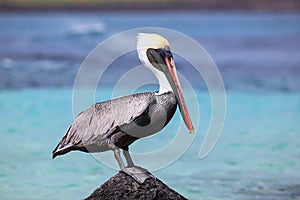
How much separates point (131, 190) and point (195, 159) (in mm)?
4355

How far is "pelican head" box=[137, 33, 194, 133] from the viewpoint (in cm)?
671

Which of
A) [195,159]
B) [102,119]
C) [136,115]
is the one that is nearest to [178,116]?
[195,159]

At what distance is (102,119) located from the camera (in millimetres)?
6797

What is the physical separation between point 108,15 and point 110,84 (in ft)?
65.2

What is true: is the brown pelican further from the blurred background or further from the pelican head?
the blurred background

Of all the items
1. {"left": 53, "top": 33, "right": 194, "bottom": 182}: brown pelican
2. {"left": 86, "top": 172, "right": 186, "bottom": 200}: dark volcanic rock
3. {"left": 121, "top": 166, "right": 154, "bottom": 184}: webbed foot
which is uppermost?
{"left": 53, "top": 33, "right": 194, "bottom": 182}: brown pelican

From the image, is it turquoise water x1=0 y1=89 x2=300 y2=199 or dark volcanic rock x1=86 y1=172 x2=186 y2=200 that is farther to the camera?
turquoise water x1=0 y1=89 x2=300 y2=199

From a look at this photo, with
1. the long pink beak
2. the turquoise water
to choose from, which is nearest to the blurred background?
the turquoise water

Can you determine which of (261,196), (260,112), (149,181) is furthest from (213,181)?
(260,112)

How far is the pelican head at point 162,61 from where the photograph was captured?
6.71 meters

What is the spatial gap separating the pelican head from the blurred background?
8.42 ft

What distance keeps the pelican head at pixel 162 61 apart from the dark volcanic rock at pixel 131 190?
1.55 feet

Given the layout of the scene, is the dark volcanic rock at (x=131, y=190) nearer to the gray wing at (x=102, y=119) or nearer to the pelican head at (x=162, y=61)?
the gray wing at (x=102, y=119)

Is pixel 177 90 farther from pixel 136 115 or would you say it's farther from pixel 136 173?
pixel 136 173
